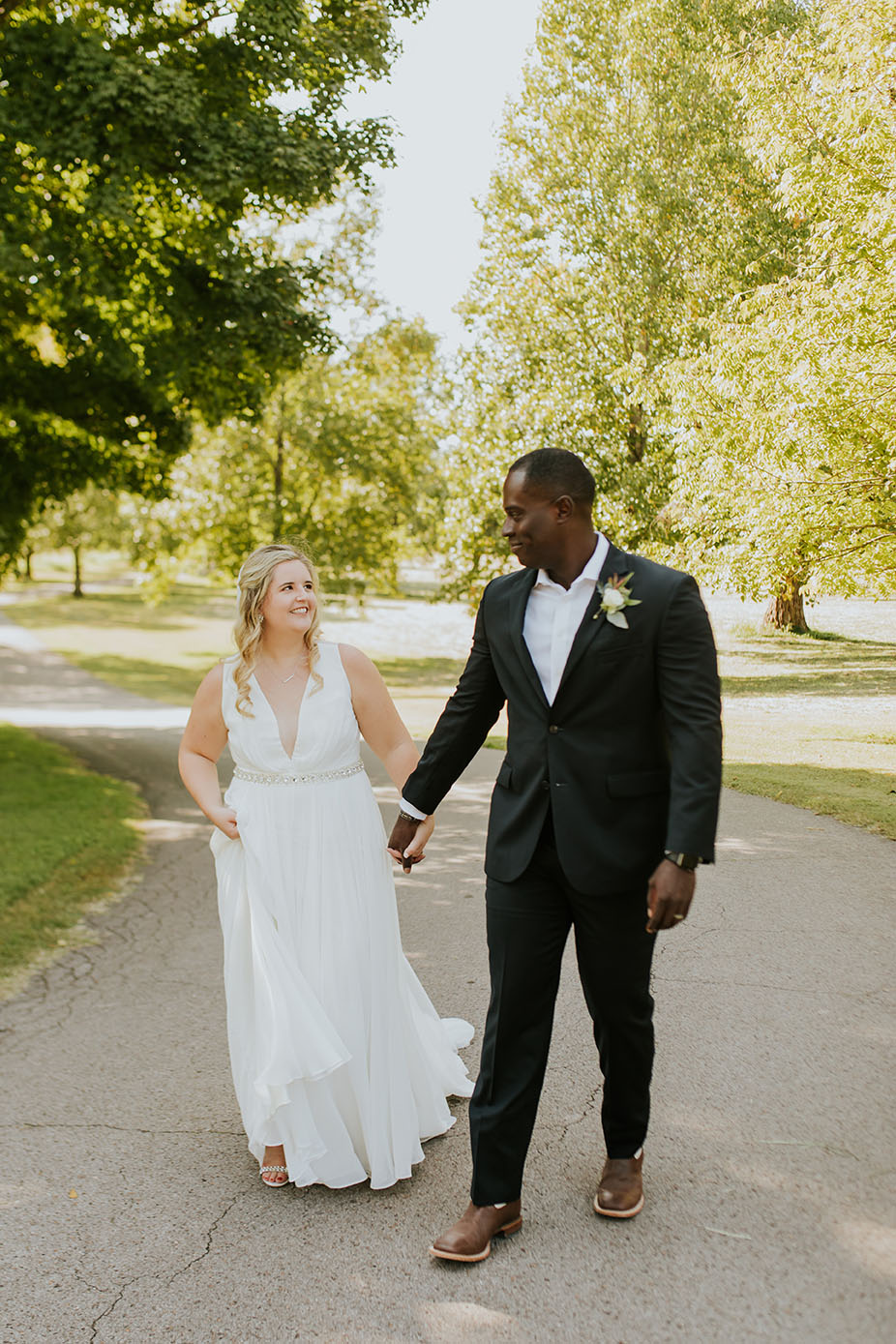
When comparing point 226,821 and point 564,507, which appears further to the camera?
point 226,821

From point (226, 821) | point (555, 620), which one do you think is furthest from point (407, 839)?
point (555, 620)

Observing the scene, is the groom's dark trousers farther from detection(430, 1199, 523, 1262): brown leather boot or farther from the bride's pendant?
the bride's pendant

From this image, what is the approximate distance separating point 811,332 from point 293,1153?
10624 mm

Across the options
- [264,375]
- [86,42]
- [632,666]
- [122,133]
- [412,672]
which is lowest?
[412,672]

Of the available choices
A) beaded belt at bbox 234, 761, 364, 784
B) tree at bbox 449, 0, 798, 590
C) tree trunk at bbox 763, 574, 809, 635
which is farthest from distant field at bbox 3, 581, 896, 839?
beaded belt at bbox 234, 761, 364, 784

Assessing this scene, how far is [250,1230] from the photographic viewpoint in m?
3.48

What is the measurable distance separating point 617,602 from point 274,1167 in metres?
2.21

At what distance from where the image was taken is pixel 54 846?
355 inches

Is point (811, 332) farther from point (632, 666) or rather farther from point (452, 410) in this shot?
point (452, 410)

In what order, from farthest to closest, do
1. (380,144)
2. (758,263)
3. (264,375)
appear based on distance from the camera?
(758,263) < (264,375) < (380,144)

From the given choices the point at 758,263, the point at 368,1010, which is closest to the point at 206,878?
the point at 368,1010

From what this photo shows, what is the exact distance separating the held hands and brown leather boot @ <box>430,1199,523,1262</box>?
3.37 feet

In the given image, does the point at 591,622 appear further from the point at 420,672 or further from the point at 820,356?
the point at 420,672

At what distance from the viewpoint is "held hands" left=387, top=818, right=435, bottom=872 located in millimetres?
3664
